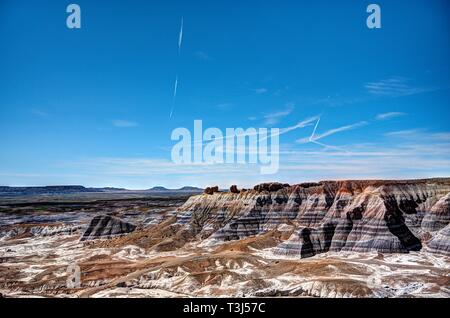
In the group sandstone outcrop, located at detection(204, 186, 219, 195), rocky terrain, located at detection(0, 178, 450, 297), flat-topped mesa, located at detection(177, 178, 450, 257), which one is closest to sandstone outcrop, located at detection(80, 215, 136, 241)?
rocky terrain, located at detection(0, 178, 450, 297)

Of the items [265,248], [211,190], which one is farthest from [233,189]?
[265,248]

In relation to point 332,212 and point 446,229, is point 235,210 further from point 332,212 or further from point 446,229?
point 446,229

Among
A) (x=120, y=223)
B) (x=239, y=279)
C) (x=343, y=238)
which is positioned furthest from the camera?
(x=120, y=223)

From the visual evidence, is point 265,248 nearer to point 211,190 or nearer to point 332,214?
point 332,214
